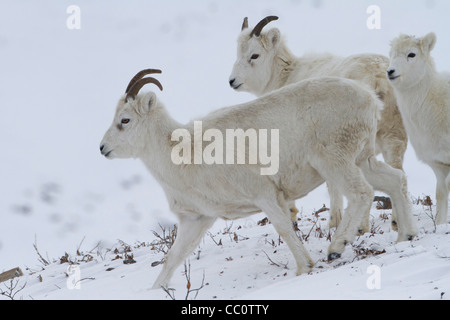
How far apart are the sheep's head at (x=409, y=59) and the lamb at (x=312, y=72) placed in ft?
1.34

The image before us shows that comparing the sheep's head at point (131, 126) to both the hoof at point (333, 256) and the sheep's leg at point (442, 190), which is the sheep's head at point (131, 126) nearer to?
the hoof at point (333, 256)

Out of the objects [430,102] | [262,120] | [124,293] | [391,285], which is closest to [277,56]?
[430,102]

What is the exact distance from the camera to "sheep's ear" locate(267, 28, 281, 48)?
439 inches

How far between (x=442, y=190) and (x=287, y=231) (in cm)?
274

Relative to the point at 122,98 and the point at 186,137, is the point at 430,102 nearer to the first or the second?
the point at 186,137

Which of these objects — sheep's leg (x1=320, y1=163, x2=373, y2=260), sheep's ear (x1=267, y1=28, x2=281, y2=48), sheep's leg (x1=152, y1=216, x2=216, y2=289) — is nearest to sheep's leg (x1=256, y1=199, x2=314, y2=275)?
sheep's leg (x1=320, y1=163, x2=373, y2=260)

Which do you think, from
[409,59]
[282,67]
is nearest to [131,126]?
[409,59]

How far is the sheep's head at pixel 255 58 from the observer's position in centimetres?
1113

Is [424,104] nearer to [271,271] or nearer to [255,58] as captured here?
[271,271]

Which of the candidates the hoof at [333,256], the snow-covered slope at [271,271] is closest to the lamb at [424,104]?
the snow-covered slope at [271,271]

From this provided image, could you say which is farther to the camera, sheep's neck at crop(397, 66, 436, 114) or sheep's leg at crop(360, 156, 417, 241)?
sheep's neck at crop(397, 66, 436, 114)

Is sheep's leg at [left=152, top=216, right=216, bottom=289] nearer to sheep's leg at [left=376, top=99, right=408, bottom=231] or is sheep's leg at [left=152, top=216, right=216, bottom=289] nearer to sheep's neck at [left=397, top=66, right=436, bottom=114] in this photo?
sheep's leg at [left=376, top=99, right=408, bottom=231]

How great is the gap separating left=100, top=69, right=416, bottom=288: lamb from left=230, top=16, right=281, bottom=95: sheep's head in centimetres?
348
